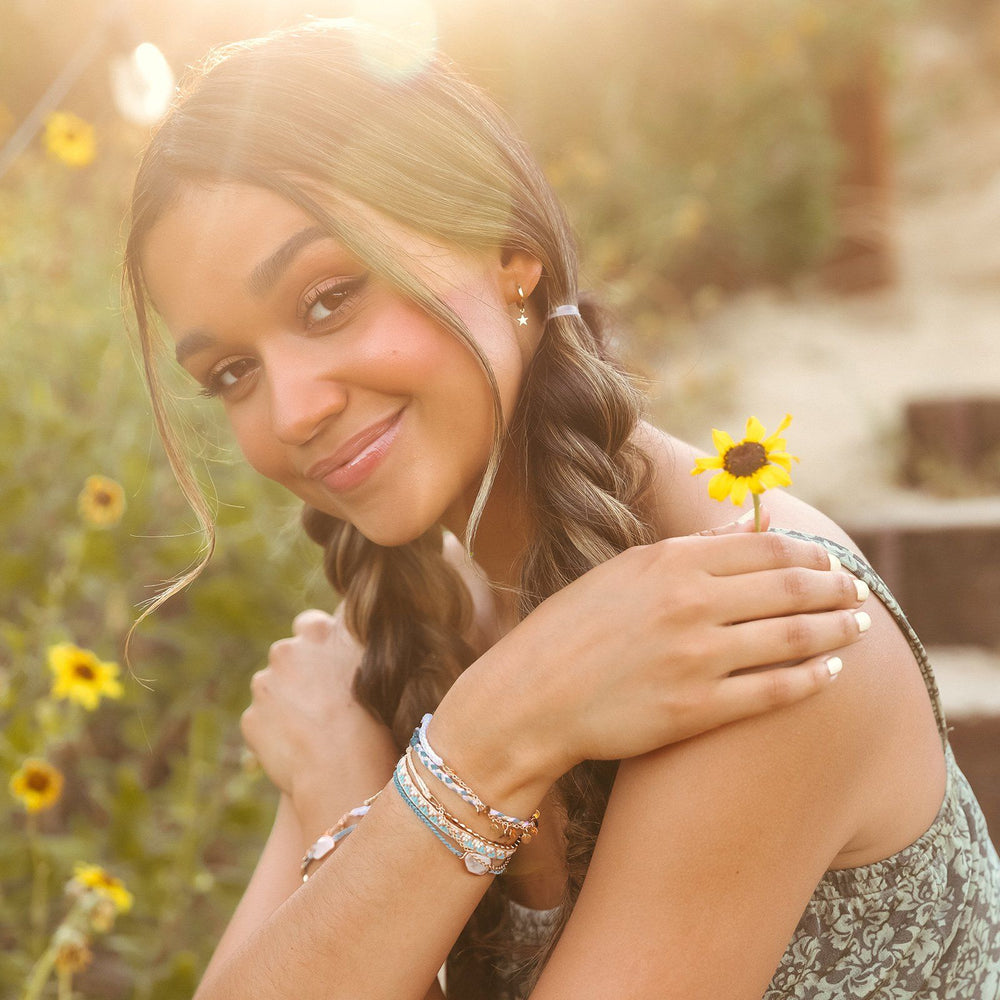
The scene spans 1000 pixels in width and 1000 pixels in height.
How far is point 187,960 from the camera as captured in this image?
1666mm

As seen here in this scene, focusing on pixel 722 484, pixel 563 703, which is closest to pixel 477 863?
pixel 563 703

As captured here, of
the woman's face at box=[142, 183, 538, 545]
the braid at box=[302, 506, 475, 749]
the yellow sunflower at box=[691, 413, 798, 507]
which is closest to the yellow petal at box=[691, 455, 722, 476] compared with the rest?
the yellow sunflower at box=[691, 413, 798, 507]

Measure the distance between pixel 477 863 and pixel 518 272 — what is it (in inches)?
27.2

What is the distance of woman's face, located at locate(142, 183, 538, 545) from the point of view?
1.17 meters

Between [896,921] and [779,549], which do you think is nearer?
[779,549]

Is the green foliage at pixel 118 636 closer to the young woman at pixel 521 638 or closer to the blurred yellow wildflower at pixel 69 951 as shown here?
the blurred yellow wildflower at pixel 69 951

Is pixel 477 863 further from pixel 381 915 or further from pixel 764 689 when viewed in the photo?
pixel 764 689

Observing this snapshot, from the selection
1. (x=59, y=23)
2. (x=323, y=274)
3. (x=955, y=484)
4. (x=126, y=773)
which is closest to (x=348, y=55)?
(x=323, y=274)

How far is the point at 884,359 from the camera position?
4.50m

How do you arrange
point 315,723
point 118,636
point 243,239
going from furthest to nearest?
point 118,636
point 315,723
point 243,239

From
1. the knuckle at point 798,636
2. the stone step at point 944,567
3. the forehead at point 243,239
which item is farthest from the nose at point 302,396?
the stone step at point 944,567

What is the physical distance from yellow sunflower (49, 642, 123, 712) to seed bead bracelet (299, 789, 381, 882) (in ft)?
1.66

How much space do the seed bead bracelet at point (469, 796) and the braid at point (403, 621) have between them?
1.43 ft

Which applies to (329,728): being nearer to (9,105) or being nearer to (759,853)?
(759,853)
